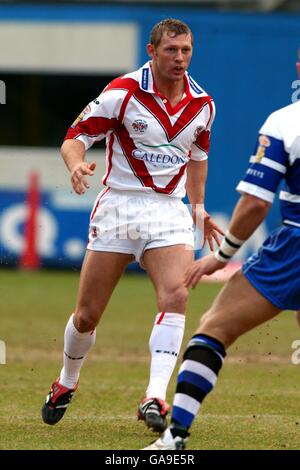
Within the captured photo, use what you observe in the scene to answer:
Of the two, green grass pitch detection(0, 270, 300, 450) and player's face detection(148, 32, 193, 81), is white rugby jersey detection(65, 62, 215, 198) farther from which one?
green grass pitch detection(0, 270, 300, 450)

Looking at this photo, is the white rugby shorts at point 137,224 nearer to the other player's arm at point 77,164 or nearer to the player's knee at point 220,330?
the other player's arm at point 77,164

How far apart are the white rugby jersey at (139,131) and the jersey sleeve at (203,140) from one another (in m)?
0.18

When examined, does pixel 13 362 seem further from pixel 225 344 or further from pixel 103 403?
pixel 225 344

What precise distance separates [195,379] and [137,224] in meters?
1.69

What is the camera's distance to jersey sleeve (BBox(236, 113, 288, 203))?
596cm

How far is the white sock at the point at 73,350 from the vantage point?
305 inches

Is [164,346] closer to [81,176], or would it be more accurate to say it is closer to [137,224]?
[137,224]

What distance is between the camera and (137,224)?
297 inches

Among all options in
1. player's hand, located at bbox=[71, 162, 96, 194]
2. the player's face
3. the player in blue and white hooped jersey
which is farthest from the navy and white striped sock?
the player's face

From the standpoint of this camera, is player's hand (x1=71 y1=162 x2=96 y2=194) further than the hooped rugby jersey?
Yes

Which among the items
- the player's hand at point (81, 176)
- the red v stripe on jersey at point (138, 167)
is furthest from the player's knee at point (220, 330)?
the red v stripe on jersey at point (138, 167)

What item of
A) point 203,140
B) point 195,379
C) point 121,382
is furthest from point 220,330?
point 121,382

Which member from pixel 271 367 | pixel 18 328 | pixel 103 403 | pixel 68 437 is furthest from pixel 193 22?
pixel 68 437

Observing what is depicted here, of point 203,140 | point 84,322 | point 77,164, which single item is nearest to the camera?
point 77,164
